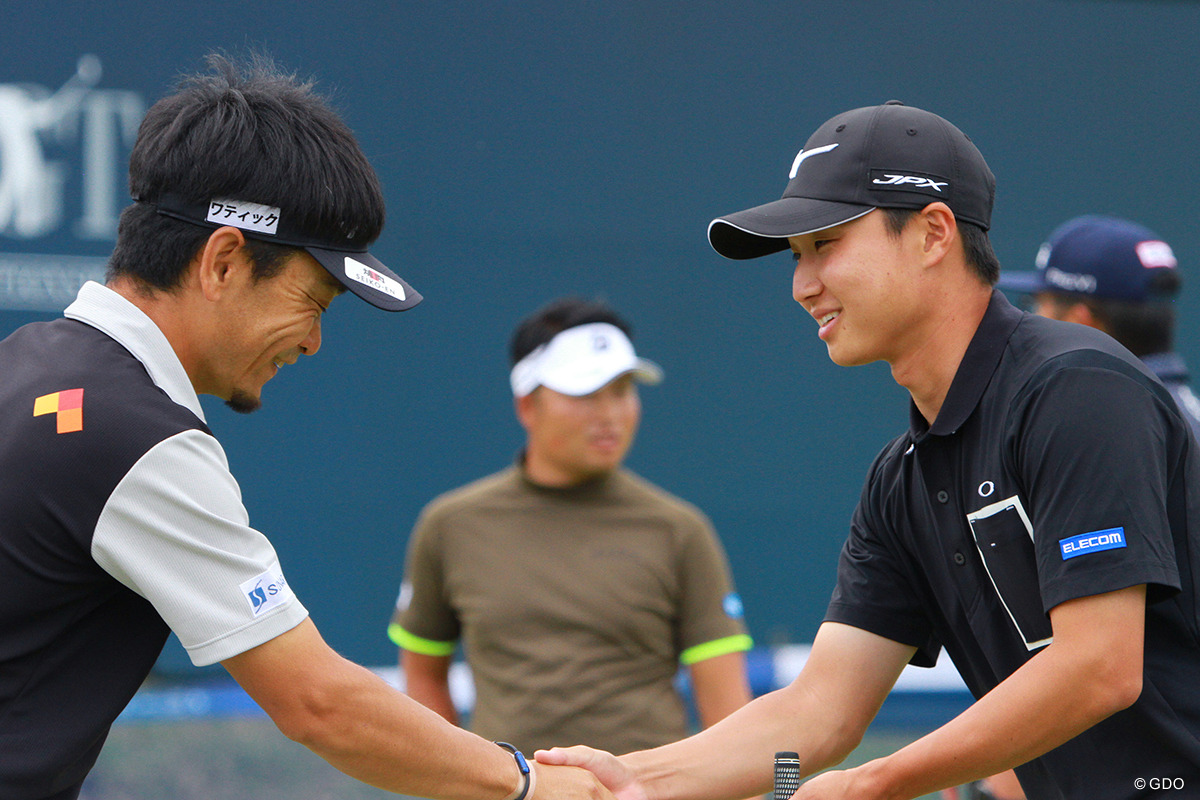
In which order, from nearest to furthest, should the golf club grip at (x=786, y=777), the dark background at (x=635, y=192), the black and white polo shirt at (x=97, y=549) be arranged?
the black and white polo shirt at (x=97, y=549) < the golf club grip at (x=786, y=777) < the dark background at (x=635, y=192)

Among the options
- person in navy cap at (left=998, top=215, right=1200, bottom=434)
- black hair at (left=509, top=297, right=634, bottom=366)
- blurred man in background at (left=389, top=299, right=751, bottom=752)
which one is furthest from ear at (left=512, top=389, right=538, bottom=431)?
person in navy cap at (left=998, top=215, right=1200, bottom=434)

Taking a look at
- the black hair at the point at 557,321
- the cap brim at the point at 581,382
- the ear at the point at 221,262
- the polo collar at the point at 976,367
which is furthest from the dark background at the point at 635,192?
the polo collar at the point at 976,367

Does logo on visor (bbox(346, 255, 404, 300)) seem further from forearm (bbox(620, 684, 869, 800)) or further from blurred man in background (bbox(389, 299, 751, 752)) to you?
blurred man in background (bbox(389, 299, 751, 752))

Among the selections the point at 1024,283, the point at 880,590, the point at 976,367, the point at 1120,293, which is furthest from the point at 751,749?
the point at 1024,283

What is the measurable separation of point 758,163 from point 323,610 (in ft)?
8.67

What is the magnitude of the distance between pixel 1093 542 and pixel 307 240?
135 cm

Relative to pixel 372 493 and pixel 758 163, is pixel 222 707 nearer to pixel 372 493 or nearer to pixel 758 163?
pixel 372 493

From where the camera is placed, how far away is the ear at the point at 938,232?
2.21 metres

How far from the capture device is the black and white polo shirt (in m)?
1.90

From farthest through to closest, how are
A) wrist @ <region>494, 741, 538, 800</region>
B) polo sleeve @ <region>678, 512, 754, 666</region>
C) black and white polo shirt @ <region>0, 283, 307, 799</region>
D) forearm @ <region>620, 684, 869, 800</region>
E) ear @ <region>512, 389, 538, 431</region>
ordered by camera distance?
1. ear @ <region>512, 389, 538, 431</region>
2. polo sleeve @ <region>678, 512, 754, 666</region>
3. forearm @ <region>620, 684, 869, 800</region>
4. wrist @ <region>494, 741, 538, 800</region>
5. black and white polo shirt @ <region>0, 283, 307, 799</region>

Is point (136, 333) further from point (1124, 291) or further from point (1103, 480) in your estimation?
point (1124, 291)

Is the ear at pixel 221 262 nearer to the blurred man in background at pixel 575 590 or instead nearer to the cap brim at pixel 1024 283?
the blurred man in background at pixel 575 590

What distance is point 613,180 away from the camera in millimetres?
5668

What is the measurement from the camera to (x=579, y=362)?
3.87 m
